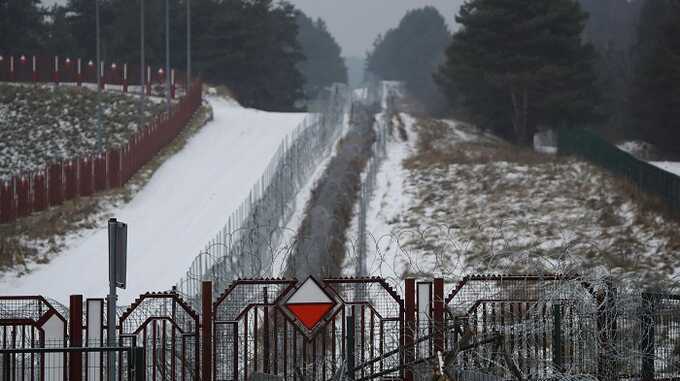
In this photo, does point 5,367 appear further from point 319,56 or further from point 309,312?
point 319,56

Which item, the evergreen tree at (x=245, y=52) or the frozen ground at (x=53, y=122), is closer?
the frozen ground at (x=53, y=122)

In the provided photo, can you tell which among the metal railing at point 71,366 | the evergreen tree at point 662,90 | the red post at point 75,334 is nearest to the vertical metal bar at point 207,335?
the metal railing at point 71,366

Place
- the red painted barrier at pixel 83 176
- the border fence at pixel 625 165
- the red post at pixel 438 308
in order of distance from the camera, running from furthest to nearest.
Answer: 1. the red painted barrier at pixel 83 176
2. the border fence at pixel 625 165
3. the red post at pixel 438 308

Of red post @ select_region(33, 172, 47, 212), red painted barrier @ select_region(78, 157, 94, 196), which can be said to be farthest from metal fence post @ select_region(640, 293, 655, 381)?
red painted barrier @ select_region(78, 157, 94, 196)

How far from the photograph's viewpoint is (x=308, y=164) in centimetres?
3728

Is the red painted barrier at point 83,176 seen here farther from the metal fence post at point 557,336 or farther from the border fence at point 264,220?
the metal fence post at point 557,336

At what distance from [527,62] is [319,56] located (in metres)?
122

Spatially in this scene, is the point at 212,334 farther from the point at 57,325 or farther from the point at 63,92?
the point at 63,92

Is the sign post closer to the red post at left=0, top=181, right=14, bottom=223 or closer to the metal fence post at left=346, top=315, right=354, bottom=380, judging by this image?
the metal fence post at left=346, top=315, right=354, bottom=380

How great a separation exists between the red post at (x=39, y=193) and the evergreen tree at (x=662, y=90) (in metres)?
28.1

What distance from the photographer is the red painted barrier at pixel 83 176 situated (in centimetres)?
3042

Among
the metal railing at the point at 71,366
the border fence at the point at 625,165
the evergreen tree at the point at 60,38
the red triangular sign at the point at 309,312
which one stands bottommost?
the metal railing at the point at 71,366

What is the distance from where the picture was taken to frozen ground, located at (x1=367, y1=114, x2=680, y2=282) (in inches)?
880

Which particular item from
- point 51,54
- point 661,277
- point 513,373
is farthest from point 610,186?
point 51,54
